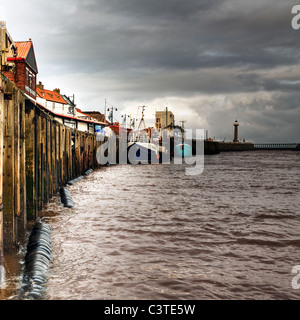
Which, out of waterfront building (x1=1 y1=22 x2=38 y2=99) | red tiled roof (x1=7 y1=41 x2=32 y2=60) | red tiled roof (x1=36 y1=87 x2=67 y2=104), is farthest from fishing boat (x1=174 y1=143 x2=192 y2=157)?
red tiled roof (x1=7 y1=41 x2=32 y2=60)

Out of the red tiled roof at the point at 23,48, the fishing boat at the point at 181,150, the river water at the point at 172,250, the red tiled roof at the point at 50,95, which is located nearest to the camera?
the river water at the point at 172,250

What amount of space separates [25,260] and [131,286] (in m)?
2.00

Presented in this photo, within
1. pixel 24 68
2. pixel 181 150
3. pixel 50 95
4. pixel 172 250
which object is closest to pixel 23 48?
pixel 24 68

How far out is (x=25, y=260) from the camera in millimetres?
5492

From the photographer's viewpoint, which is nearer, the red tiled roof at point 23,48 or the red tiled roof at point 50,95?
the red tiled roof at point 23,48

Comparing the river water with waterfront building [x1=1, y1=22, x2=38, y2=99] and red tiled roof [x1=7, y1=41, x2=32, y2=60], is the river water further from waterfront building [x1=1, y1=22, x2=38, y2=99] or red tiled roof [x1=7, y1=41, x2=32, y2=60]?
red tiled roof [x1=7, y1=41, x2=32, y2=60]

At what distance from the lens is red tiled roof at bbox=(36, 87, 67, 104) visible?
57.3 metres

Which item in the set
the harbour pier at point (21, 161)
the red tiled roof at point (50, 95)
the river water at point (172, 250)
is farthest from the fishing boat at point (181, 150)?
the river water at point (172, 250)

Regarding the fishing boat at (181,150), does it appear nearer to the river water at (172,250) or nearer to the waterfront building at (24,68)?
the waterfront building at (24,68)

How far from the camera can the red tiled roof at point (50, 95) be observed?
5735cm

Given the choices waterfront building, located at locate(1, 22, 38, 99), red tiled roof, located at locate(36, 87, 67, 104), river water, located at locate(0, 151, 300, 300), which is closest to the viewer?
river water, located at locate(0, 151, 300, 300)

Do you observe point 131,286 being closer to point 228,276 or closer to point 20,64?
point 228,276

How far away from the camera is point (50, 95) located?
62156 millimetres

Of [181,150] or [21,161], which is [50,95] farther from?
[21,161]
